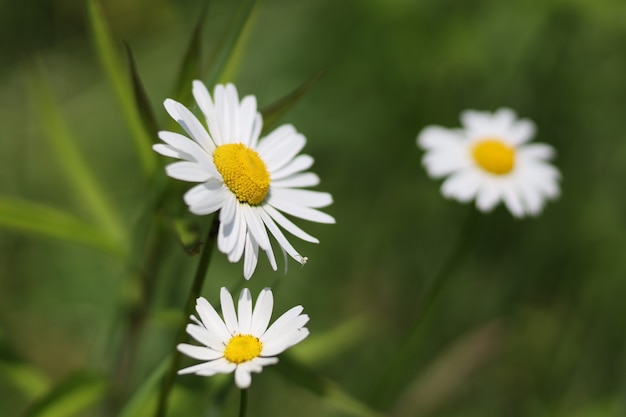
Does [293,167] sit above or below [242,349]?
above

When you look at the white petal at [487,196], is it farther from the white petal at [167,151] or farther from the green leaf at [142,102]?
the white petal at [167,151]

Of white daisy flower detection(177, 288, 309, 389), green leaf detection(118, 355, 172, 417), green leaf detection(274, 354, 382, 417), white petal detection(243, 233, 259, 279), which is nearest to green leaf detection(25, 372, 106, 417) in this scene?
green leaf detection(118, 355, 172, 417)

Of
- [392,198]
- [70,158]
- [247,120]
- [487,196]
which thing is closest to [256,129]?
[247,120]

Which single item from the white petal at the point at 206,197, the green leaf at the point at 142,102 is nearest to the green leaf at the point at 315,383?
the white petal at the point at 206,197

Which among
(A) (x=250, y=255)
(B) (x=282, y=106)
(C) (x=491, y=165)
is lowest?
(A) (x=250, y=255)

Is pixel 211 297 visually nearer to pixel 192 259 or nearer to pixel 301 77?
pixel 192 259

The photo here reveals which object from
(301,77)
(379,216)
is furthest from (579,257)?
(301,77)

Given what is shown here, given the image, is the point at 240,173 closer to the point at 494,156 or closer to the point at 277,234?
the point at 277,234
